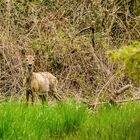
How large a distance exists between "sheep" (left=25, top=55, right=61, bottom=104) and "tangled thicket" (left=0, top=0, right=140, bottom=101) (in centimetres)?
41

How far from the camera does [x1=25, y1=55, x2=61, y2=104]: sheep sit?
384 inches

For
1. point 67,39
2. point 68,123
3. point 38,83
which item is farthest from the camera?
point 67,39

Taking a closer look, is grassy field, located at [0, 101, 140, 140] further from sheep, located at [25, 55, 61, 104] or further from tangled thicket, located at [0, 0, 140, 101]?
tangled thicket, located at [0, 0, 140, 101]

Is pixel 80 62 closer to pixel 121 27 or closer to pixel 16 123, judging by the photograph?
pixel 121 27

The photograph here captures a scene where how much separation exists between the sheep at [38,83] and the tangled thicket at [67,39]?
412 millimetres

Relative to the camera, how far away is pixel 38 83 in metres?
9.96

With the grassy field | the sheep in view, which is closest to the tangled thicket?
the sheep

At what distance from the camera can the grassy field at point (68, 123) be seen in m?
5.91

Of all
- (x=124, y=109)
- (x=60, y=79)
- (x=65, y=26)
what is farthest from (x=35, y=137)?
(x=65, y=26)

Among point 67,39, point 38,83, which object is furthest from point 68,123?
point 67,39

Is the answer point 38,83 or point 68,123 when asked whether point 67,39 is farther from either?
point 68,123

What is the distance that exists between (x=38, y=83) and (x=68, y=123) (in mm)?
3457

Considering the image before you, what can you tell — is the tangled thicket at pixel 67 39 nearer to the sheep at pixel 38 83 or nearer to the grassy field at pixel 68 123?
the sheep at pixel 38 83

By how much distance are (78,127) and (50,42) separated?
543cm
